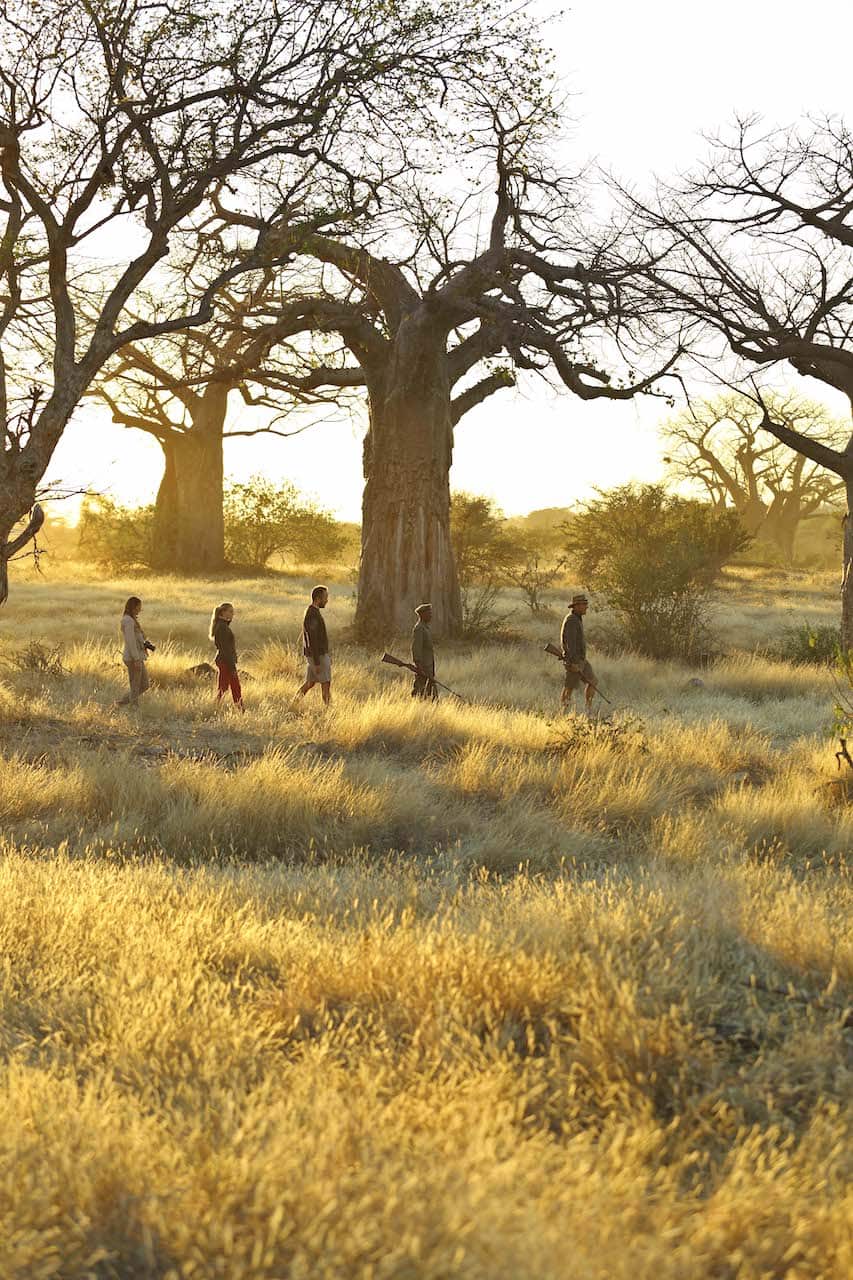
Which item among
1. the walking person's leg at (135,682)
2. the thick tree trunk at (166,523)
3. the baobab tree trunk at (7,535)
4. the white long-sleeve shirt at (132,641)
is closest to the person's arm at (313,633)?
the white long-sleeve shirt at (132,641)

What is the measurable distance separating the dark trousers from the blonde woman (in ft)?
9.18

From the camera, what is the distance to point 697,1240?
240 cm

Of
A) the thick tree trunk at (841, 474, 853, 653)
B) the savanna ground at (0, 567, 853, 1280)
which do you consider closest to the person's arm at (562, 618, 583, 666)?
the savanna ground at (0, 567, 853, 1280)

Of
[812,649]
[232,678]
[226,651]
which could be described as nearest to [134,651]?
[226,651]

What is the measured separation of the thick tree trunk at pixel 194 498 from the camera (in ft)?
106

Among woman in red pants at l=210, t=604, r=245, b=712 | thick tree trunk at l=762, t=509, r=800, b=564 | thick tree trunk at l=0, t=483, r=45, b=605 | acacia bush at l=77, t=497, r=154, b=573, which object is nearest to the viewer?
thick tree trunk at l=0, t=483, r=45, b=605

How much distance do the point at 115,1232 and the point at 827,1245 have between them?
1647 millimetres

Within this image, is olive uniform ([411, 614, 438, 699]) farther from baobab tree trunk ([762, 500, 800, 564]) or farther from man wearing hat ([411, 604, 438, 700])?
baobab tree trunk ([762, 500, 800, 564])

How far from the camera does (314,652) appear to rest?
36.6 ft

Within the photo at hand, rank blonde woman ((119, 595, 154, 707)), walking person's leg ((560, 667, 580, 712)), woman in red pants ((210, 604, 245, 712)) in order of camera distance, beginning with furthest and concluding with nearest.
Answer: walking person's leg ((560, 667, 580, 712)) < woman in red pants ((210, 604, 245, 712)) < blonde woman ((119, 595, 154, 707))

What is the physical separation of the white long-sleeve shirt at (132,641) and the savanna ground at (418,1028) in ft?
10.2

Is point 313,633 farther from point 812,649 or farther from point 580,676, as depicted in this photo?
point 812,649

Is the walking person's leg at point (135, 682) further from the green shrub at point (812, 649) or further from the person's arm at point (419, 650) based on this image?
the green shrub at point (812, 649)

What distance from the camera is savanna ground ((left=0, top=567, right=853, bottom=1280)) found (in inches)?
96.3
